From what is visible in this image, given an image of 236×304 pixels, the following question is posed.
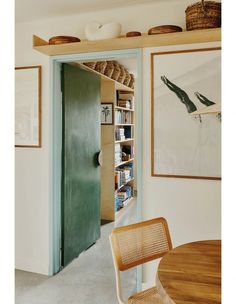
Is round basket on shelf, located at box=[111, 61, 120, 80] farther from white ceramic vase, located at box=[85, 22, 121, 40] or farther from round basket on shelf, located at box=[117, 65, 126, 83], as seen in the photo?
white ceramic vase, located at box=[85, 22, 121, 40]

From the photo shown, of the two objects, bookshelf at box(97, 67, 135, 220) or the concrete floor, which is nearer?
the concrete floor

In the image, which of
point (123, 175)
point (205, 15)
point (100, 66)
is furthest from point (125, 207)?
point (205, 15)

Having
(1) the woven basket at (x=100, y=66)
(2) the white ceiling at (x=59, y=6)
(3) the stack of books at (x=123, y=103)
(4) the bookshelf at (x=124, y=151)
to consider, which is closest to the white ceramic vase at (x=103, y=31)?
(2) the white ceiling at (x=59, y=6)

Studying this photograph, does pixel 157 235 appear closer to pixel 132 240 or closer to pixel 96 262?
pixel 132 240

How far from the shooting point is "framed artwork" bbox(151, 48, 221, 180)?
255 centimetres

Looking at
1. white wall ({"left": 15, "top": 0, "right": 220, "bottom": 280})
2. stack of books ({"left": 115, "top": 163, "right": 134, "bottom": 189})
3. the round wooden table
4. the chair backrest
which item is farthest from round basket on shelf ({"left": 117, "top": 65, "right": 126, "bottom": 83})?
the round wooden table

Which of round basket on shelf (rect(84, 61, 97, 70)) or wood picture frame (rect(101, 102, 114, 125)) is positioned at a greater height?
round basket on shelf (rect(84, 61, 97, 70))

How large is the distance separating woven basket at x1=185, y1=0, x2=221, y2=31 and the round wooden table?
1550mm

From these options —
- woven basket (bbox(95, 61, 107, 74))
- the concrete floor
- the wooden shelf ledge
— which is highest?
woven basket (bbox(95, 61, 107, 74))

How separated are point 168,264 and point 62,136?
1.96 meters

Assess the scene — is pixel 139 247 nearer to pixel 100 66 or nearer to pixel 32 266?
pixel 32 266
